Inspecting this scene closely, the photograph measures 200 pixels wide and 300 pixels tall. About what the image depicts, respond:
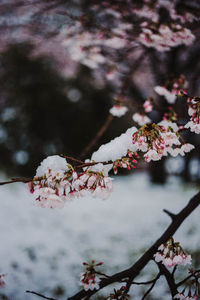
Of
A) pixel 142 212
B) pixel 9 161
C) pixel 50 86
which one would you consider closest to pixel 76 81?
pixel 50 86

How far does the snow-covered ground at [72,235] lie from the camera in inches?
86.2

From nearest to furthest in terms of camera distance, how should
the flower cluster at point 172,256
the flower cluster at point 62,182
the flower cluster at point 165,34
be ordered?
the flower cluster at point 62,182 < the flower cluster at point 172,256 < the flower cluster at point 165,34

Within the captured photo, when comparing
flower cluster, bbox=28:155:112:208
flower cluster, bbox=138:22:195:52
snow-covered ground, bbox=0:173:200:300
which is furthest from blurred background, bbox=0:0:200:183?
flower cluster, bbox=28:155:112:208

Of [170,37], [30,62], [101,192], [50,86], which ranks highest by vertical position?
[30,62]

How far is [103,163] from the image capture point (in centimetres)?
113

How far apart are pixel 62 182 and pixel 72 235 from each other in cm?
237

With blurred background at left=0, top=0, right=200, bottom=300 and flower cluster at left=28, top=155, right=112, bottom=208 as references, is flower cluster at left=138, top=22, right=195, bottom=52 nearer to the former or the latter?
blurred background at left=0, top=0, right=200, bottom=300

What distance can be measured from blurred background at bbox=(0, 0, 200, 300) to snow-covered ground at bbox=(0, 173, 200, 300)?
13 mm

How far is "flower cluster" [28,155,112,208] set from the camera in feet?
3.46

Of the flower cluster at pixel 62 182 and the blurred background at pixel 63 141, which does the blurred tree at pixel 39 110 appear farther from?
the flower cluster at pixel 62 182

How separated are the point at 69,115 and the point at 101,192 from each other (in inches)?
203

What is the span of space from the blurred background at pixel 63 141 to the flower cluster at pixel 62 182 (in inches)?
10.9

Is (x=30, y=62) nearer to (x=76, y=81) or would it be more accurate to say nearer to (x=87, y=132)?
(x=76, y=81)

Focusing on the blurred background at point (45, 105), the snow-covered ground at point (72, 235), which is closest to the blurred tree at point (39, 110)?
the blurred background at point (45, 105)
